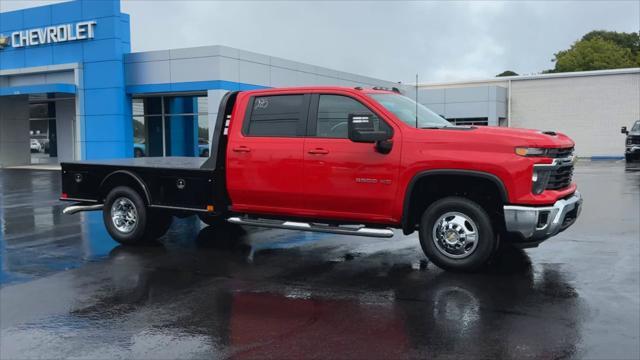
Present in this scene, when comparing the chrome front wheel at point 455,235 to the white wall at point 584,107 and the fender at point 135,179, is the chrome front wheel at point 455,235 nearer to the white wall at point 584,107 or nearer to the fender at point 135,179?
the fender at point 135,179

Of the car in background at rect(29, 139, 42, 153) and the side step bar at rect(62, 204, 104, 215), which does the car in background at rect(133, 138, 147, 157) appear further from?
the side step bar at rect(62, 204, 104, 215)

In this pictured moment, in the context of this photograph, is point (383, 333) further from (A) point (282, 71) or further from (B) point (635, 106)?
(B) point (635, 106)

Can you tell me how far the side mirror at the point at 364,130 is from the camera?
22.2 feet

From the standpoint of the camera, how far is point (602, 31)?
226 feet

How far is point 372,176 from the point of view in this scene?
7.03 metres

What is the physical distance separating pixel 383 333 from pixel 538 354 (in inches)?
46.4

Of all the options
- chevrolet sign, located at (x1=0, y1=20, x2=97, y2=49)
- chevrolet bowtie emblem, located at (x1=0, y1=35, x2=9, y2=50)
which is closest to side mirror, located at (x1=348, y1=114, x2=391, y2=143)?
chevrolet sign, located at (x1=0, y1=20, x2=97, y2=49)

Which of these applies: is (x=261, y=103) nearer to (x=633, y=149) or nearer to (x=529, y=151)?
(x=529, y=151)

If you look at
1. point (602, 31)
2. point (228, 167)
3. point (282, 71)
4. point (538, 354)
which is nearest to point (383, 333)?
point (538, 354)

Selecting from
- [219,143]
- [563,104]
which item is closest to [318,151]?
[219,143]

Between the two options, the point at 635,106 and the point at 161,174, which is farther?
the point at 635,106

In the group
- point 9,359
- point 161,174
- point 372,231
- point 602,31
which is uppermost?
point 602,31

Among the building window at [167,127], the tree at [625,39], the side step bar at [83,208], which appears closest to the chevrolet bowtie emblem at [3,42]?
the building window at [167,127]

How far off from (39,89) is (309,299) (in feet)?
86.0
